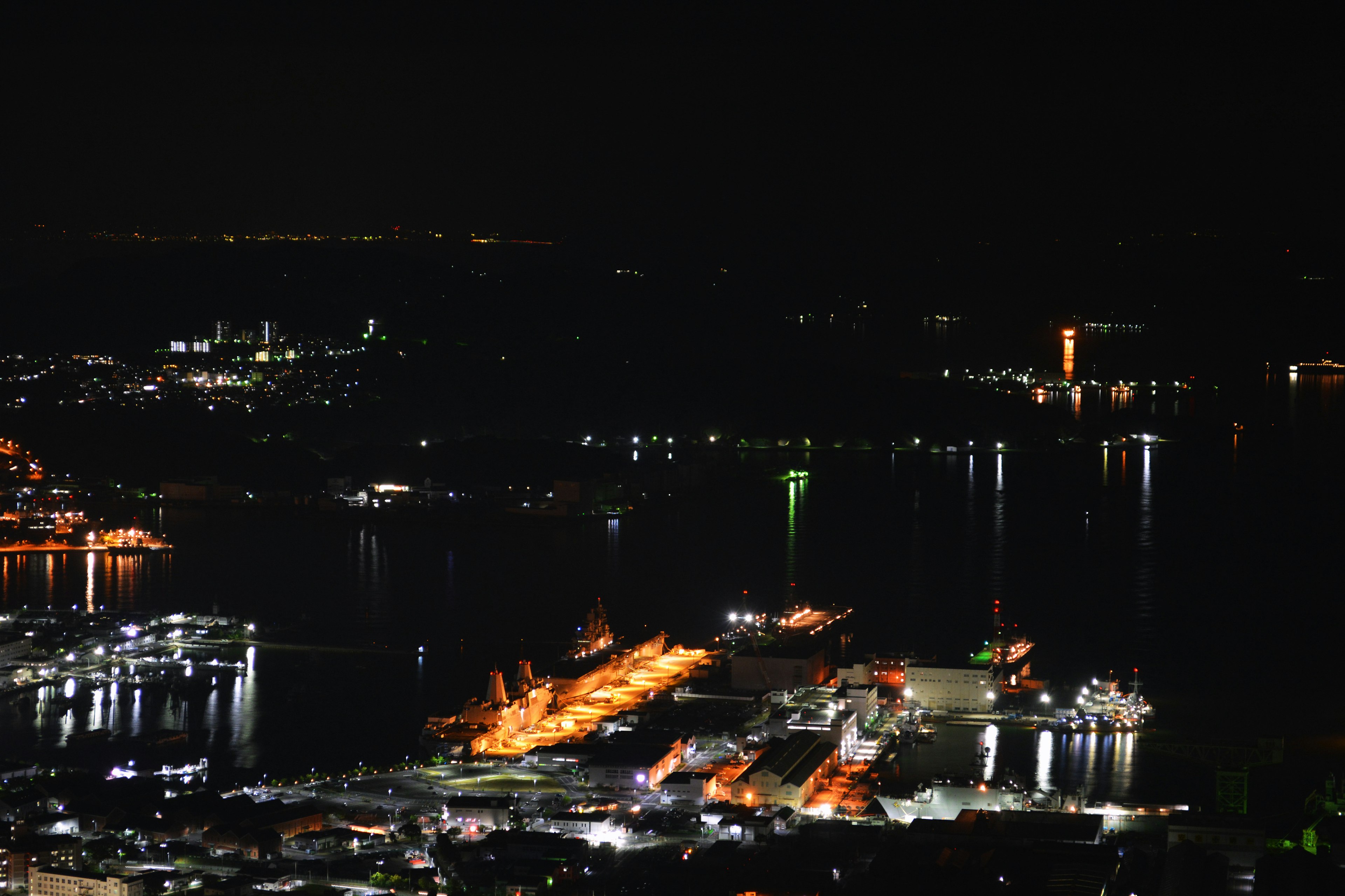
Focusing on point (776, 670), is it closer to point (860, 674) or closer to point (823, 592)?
point (860, 674)

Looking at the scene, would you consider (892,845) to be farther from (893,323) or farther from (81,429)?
(893,323)

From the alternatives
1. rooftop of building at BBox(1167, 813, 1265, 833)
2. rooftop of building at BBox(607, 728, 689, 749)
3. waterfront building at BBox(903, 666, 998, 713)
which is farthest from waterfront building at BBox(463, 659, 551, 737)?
rooftop of building at BBox(1167, 813, 1265, 833)

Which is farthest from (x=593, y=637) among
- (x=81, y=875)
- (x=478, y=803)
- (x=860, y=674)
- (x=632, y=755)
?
(x=81, y=875)

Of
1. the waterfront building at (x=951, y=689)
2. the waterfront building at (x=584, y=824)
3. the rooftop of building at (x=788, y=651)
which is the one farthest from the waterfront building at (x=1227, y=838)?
the rooftop of building at (x=788, y=651)

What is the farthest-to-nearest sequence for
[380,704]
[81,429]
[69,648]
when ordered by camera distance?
[81,429]
[69,648]
[380,704]

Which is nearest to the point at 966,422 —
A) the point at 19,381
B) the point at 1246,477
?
the point at 1246,477

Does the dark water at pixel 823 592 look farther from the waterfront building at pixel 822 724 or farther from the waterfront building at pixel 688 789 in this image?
the waterfront building at pixel 688 789
